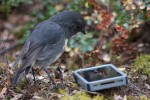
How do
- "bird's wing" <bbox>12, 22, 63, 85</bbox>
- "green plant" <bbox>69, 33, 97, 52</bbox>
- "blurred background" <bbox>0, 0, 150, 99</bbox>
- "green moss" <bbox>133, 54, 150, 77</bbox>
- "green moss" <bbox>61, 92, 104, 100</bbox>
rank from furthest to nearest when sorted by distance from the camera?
"green plant" <bbox>69, 33, 97, 52</bbox>
"blurred background" <bbox>0, 0, 150, 99</bbox>
"green moss" <bbox>133, 54, 150, 77</bbox>
"bird's wing" <bbox>12, 22, 63, 85</bbox>
"green moss" <bbox>61, 92, 104, 100</bbox>

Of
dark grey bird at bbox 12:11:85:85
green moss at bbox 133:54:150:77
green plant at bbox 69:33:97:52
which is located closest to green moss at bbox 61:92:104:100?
dark grey bird at bbox 12:11:85:85

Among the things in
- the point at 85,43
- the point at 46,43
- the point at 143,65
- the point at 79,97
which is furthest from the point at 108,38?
the point at 79,97

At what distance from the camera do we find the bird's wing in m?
5.18

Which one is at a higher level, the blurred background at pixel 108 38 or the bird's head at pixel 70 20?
the bird's head at pixel 70 20

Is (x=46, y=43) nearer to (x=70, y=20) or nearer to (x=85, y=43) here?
(x=70, y=20)

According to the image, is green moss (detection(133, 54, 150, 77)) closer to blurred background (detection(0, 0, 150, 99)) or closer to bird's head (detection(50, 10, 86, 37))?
blurred background (detection(0, 0, 150, 99))

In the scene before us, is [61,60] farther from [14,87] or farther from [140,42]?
[14,87]

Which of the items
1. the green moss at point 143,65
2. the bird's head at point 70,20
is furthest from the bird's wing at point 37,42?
the green moss at point 143,65

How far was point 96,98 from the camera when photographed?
15.7 ft

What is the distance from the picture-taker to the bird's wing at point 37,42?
17.0 ft

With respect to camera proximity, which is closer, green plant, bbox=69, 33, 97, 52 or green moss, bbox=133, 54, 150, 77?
green moss, bbox=133, 54, 150, 77

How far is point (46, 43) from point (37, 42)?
117 millimetres

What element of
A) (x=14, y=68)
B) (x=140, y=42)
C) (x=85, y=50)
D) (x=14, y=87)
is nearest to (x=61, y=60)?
(x=85, y=50)

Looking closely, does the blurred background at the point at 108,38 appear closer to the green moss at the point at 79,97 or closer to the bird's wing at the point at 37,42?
the bird's wing at the point at 37,42
